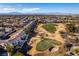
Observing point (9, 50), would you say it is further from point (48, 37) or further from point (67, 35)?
point (67, 35)

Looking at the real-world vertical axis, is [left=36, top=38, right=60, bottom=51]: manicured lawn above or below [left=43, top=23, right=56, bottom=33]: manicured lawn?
below

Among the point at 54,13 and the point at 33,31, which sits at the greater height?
the point at 54,13

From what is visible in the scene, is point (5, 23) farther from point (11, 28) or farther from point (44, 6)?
point (44, 6)

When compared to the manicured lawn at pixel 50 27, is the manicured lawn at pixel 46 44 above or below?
below

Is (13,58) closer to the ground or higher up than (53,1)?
closer to the ground

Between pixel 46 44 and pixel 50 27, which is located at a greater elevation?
pixel 50 27

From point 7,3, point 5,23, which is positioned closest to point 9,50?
point 5,23

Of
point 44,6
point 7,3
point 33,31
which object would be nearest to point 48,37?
point 33,31

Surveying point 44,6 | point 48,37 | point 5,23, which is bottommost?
point 48,37

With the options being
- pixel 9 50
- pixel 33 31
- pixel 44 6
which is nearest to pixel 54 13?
pixel 44 6

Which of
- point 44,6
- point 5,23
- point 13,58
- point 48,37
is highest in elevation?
point 44,6
